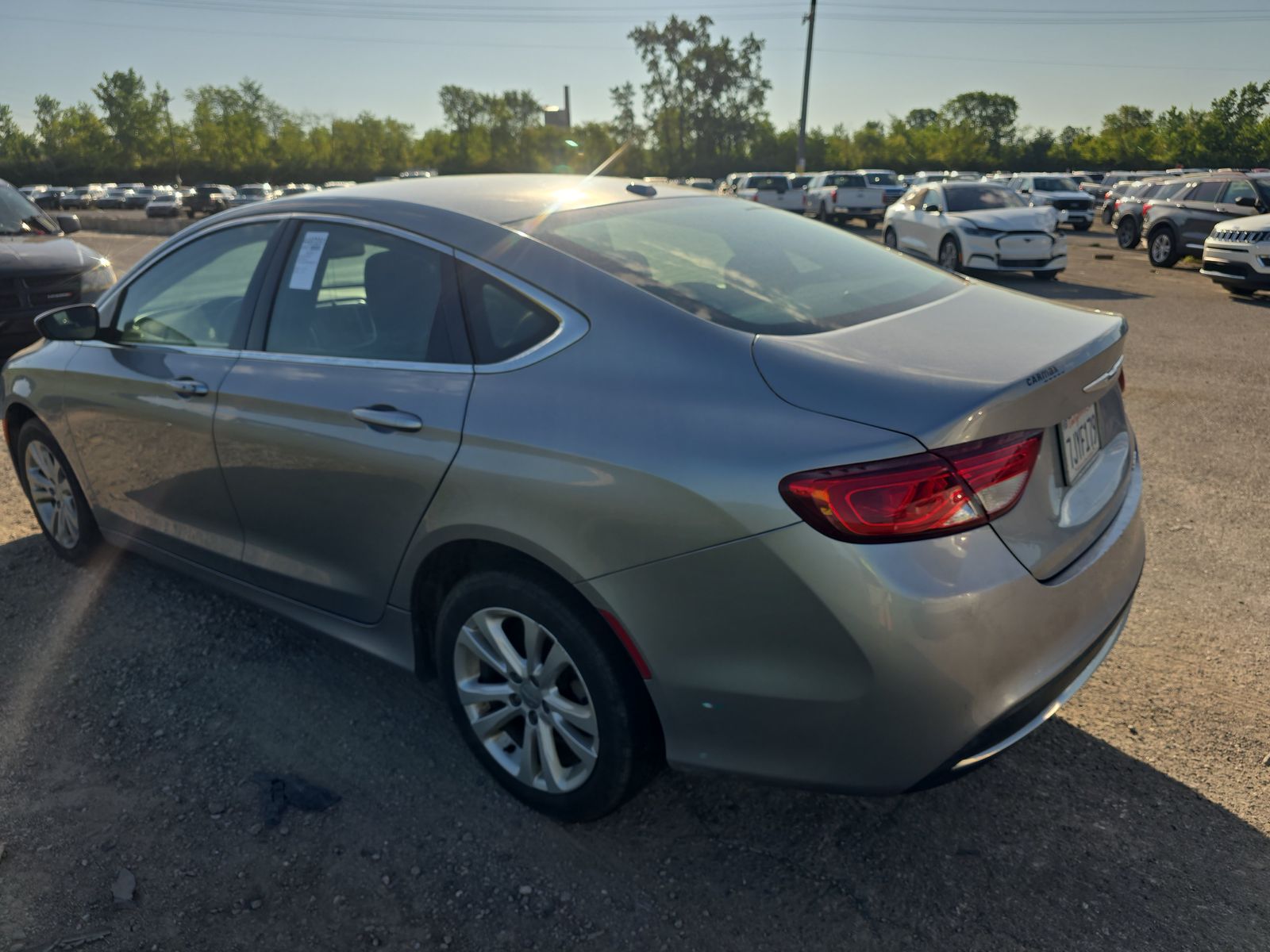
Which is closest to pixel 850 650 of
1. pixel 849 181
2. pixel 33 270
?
pixel 33 270

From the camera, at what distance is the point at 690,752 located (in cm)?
231

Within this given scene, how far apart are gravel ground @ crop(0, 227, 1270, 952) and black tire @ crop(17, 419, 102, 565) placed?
1.85ft

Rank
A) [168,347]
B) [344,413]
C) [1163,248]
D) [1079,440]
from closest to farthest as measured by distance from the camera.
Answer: [1079,440] < [344,413] < [168,347] < [1163,248]

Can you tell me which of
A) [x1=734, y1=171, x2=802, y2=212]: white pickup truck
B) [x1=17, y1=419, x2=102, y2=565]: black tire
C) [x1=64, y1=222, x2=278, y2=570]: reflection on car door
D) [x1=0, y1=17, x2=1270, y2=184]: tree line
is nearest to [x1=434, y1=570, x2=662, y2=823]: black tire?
[x1=64, y1=222, x2=278, y2=570]: reflection on car door

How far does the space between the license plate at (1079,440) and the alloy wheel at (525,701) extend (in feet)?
4.17

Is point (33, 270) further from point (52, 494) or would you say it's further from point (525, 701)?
point (525, 701)

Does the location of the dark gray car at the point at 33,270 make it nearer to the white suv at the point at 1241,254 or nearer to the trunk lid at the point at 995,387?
the trunk lid at the point at 995,387

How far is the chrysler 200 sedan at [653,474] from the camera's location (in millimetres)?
2018

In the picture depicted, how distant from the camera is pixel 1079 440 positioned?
2.38 metres

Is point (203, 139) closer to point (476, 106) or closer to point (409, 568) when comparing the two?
point (476, 106)

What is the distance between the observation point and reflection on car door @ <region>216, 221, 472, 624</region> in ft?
8.74

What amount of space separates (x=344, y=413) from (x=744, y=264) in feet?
4.05

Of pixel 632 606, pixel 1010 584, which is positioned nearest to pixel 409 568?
pixel 632 606

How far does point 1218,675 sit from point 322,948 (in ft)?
9.61
